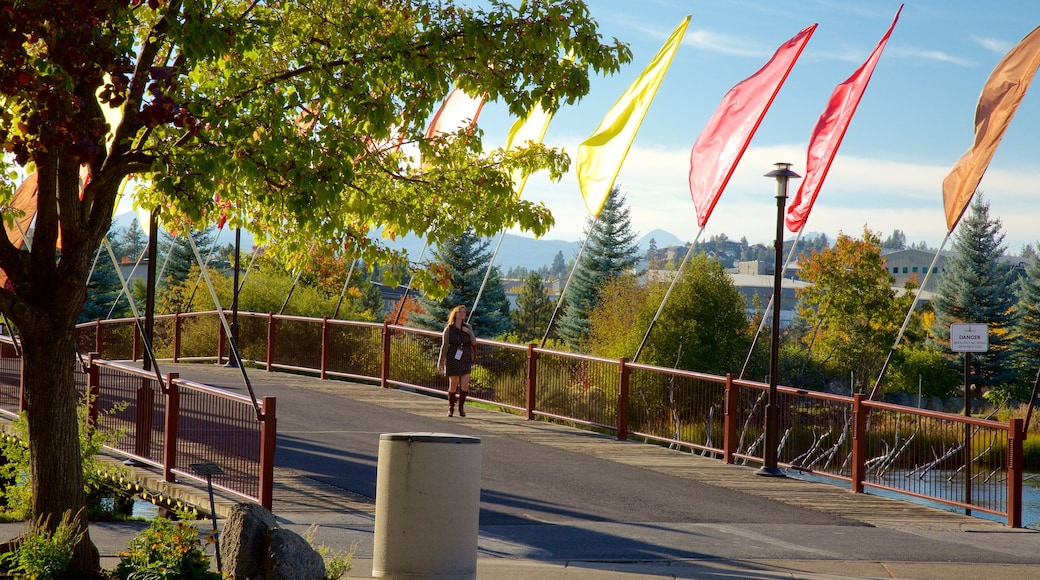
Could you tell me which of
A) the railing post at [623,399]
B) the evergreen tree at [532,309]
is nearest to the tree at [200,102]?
the railing post at [623,399]

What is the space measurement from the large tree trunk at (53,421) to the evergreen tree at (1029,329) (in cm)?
5503

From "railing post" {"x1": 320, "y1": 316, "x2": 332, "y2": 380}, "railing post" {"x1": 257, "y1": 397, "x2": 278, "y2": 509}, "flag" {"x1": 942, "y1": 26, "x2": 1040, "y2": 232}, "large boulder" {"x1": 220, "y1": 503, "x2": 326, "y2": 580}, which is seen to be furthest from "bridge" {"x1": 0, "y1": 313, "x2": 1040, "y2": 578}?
"flag" {"x1": 942, "y1": 26, "x2": 1040, "y2": 232}

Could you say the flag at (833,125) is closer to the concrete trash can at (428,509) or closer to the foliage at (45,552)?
the concrete trash can at (428,509)

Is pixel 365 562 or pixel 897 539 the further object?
pixel 897 539

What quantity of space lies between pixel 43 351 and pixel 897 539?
25.3 feet

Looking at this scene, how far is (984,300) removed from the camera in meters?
59.8

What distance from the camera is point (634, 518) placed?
10852mm

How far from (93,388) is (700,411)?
8.89 m

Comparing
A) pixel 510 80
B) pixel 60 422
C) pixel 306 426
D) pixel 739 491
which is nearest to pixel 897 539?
pixel 739 491

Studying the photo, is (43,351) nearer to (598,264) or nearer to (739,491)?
(739,491)

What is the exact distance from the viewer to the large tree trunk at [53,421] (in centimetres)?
742

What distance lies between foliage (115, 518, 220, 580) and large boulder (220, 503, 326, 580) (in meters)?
0.17

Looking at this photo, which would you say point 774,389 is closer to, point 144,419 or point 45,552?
point 144,419

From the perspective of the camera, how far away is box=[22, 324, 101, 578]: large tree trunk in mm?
7418
